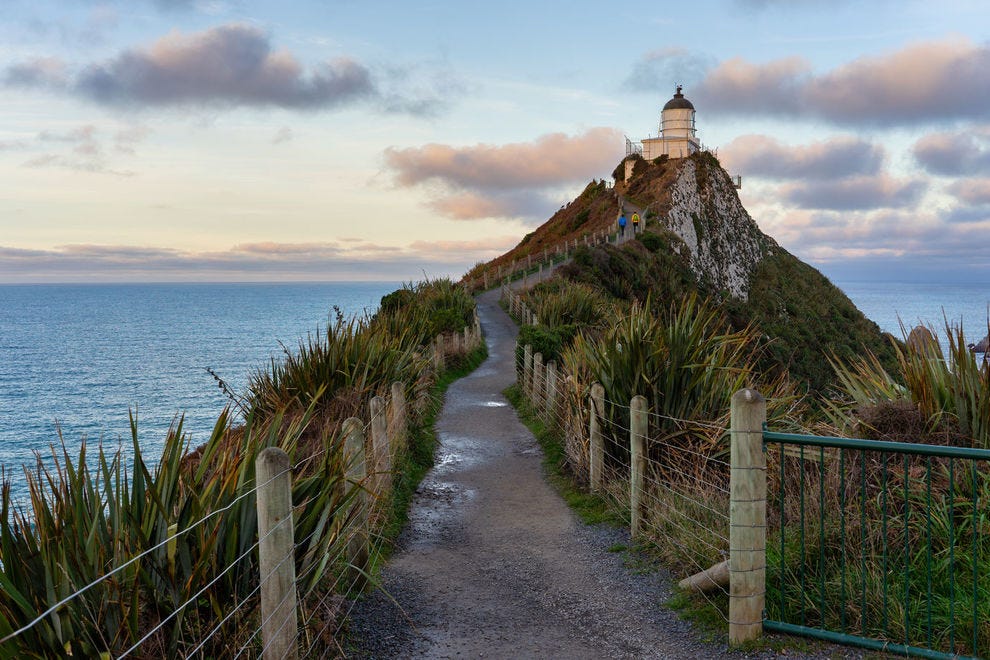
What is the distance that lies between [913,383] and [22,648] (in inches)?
245

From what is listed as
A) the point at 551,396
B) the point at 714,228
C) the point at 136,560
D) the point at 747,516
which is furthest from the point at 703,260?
the point at 136,560

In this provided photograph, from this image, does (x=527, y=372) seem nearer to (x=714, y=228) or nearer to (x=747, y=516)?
(x=747, y=516)

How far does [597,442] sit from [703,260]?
57.7 metres

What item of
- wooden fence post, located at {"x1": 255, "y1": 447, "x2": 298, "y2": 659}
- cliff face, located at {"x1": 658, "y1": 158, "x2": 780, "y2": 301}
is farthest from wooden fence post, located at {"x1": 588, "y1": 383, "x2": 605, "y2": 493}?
cliff face, located at {"x1": 658, "y1": 158, "x2": 780, "y2": 301}

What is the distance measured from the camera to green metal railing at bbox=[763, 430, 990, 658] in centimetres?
458

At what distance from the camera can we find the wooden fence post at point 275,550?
395cm

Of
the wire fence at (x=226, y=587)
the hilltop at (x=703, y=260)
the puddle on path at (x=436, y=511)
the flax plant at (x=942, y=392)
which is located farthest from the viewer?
the hilltop at (x=703, y=260)

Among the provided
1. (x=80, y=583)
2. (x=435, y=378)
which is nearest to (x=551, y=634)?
(x=80, y=583)

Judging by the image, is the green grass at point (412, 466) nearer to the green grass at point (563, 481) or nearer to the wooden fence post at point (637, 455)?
the green grass at point (563, 481)

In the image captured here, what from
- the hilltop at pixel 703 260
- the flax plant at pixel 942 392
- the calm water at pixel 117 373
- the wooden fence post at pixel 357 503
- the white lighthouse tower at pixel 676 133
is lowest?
the calm water at pixel 117 373

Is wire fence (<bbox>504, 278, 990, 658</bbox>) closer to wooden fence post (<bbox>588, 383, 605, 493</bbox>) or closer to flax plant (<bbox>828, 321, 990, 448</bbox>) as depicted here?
flax plant (<bbox>828, 321, 990, 448</bbox>)

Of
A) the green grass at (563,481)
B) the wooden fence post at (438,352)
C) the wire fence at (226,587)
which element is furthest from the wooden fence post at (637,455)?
the wooden fence post at (438,352)

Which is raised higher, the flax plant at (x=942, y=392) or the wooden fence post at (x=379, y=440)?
the flax plant at (x=942, y=392)

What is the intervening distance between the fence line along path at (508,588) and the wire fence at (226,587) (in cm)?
52
